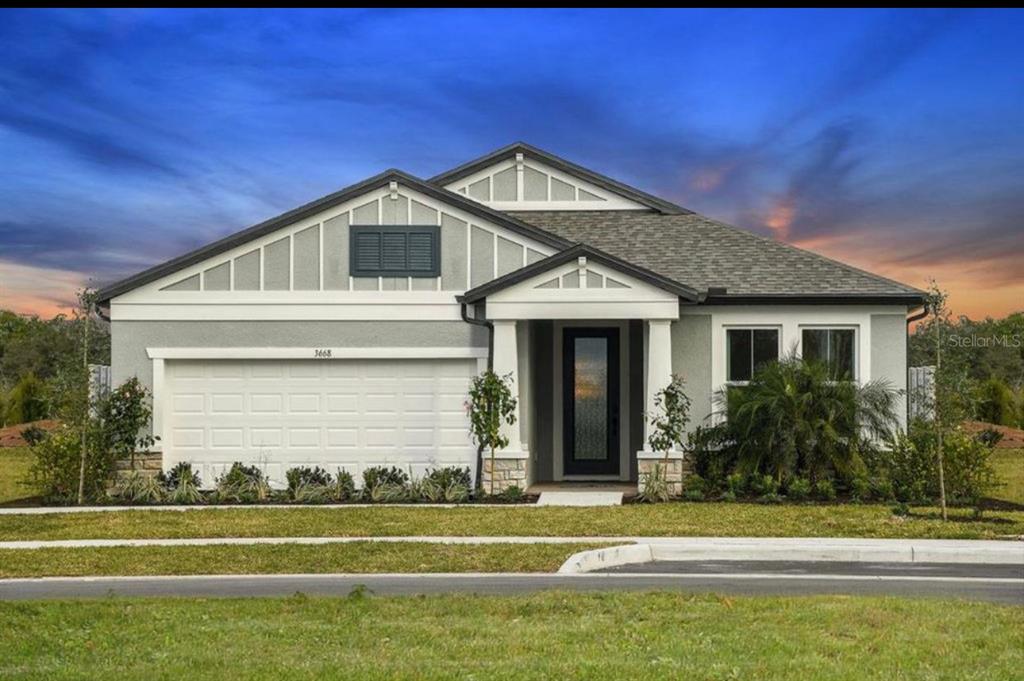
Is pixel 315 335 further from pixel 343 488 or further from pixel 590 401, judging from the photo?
pixel 590 401

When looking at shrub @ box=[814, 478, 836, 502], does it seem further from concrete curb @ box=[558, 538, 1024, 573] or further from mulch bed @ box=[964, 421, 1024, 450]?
mulch bed @ box=[964, 421, 1024, 450]

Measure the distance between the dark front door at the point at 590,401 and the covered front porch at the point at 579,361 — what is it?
18 millimetres

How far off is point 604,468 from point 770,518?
579cm

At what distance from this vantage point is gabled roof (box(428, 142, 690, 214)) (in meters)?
24.0

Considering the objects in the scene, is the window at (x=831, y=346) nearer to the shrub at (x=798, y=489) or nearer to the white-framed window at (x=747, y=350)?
the white-framed window at (x=747, y=350)

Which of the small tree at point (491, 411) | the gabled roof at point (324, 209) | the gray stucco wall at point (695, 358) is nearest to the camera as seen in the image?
the small tree at point (491, 411)

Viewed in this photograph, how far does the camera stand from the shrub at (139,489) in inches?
742

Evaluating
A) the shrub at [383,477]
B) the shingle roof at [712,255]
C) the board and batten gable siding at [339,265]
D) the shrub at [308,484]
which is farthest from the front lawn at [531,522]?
the shingle roof at [712,255]

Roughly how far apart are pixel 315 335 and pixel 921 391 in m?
10.1

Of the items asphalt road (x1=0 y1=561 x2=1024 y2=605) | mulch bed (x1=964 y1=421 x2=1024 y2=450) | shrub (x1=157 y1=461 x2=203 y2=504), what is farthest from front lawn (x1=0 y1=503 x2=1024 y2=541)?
mulch bed (x1=964 y1=421 x2=1024 y2=450)

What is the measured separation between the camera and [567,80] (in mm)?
17656

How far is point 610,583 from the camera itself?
11.5 metres

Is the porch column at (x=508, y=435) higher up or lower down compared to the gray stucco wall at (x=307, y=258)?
lower down

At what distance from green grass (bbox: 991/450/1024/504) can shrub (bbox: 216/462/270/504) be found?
11641 mm
